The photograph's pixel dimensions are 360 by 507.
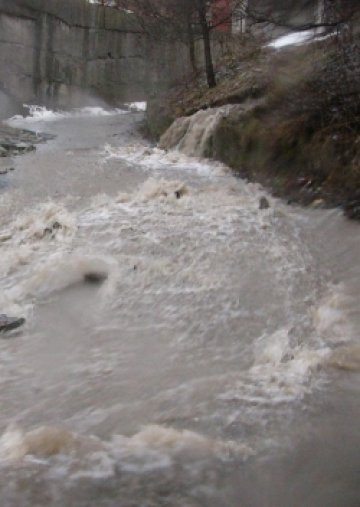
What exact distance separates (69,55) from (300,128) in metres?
22.0

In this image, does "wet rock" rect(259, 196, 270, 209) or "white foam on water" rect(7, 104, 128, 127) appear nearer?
"wet rock" rect(259, 196, 270, 209)

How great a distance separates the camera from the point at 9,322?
500cm

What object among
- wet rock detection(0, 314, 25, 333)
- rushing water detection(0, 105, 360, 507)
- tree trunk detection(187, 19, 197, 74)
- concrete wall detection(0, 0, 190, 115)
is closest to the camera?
rushing water detection(0, 105, 360, 507)

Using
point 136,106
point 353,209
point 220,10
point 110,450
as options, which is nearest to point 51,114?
point 136,106

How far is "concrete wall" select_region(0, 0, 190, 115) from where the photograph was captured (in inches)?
1011

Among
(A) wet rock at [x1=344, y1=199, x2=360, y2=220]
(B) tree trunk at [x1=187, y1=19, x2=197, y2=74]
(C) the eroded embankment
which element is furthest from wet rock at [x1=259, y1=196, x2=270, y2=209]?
(B) tree trunk at [x1=187, y1=19, x2=197, y2=74]

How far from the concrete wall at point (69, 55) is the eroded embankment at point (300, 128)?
12734 mm

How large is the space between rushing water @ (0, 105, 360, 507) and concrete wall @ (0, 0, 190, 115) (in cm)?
1732

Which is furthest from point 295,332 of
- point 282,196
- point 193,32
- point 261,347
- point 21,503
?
point 193,32

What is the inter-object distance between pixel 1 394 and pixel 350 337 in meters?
2.56

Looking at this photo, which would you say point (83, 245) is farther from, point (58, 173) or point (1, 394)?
point (58, 173)

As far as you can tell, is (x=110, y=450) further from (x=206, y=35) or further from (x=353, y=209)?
(x=206, y=35)

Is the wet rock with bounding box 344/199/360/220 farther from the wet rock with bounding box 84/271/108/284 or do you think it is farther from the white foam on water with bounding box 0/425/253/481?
the white foam on water with bounding box 0/425/253/481

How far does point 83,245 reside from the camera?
679 cm
